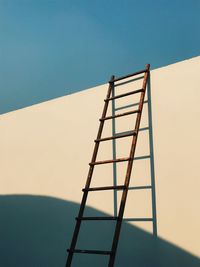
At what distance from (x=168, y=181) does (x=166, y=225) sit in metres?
0.35

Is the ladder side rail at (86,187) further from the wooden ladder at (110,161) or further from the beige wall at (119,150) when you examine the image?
the beige wall at (119,150)

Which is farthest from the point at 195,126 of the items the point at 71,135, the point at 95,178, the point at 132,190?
the point at 71,135

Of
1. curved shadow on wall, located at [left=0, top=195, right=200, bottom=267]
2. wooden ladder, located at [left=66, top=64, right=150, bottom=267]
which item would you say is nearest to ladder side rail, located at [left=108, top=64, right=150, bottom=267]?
wooden ladder, located at [left=66, top=64, right=150, bottom=267]

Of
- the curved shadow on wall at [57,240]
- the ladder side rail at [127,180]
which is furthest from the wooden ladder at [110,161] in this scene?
the curved shadow on wall at [57,240]

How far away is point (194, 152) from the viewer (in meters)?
3.14

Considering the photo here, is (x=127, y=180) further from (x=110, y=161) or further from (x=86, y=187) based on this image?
(x=86, y=187)

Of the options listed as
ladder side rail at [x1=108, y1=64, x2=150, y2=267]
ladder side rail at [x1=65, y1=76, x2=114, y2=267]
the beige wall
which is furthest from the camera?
ladder side rail at [x1=65, y1=76, x2=114, y2=267]

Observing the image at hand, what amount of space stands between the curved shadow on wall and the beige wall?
3.5 inches

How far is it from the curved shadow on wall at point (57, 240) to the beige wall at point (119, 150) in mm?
89

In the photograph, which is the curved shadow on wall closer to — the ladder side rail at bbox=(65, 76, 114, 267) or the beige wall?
the beige wall

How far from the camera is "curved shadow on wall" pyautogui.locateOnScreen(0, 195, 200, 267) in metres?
3.15

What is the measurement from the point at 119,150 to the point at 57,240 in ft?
3.59

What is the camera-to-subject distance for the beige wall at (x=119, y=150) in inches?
123

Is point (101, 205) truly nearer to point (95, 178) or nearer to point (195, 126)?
point (95, 178)
